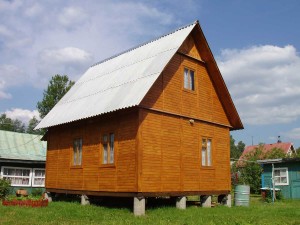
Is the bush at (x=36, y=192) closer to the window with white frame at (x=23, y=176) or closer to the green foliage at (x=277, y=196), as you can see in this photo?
the window with white frame at (x=23, y=176)

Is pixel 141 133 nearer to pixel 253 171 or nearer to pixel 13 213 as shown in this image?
pixel 13 213

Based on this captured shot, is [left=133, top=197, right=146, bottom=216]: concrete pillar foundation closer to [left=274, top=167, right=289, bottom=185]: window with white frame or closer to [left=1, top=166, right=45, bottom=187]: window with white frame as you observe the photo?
[left=1, top=166, right=45, bottom=187]: window with white frame

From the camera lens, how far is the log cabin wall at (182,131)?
53.8ft

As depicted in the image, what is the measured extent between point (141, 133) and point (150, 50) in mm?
5954

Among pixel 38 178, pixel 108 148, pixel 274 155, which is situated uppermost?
pixel 274 155

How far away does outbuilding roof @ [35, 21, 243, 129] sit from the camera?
16.8 metres

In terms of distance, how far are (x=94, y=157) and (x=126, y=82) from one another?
3972 mm

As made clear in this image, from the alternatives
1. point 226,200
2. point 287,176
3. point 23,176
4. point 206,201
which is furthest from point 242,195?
point 23,176

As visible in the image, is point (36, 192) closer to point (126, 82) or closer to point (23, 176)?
point (23, 176)

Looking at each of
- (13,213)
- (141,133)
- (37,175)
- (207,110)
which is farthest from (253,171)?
(13,213)

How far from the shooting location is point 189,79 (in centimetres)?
1953

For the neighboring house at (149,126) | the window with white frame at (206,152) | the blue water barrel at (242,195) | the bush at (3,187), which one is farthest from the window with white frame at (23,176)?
the blue water barrel at (242,195)

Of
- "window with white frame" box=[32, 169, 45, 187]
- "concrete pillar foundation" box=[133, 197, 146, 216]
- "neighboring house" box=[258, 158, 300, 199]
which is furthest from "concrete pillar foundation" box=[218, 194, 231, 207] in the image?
"window with white frame" box=[32, 169, 45, 187]

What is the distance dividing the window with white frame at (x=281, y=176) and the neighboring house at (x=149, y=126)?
35.5 feet
